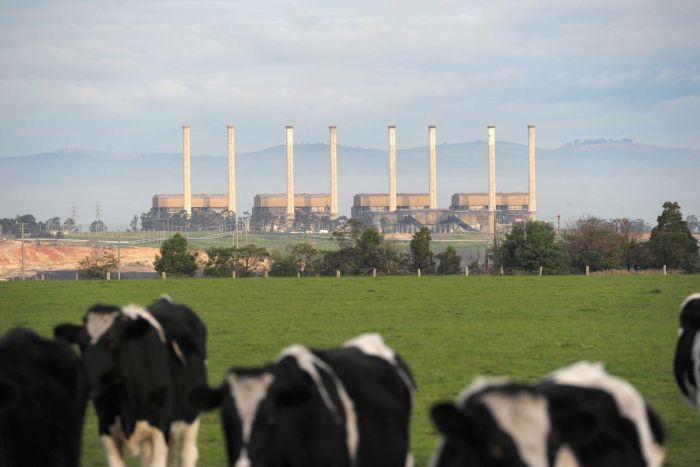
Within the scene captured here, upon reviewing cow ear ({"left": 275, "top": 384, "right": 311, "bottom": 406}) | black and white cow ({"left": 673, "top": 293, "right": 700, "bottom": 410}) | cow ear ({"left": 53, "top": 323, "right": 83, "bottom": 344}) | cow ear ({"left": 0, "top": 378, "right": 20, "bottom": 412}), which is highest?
cow ear ({"left": 53, "top": 323, "right": 83, "bottom": 344})

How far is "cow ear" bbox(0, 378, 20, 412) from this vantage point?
889cm

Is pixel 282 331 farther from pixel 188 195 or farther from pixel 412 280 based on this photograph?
pixel 188 195

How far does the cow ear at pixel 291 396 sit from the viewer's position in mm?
7680

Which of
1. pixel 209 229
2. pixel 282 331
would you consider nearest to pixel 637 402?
pixel 282 331

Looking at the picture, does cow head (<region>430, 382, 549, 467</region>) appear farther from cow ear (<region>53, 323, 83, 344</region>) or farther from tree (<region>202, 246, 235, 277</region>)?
tree (<region>202, 246, 235, 277</region>)

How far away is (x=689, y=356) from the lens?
1464cm

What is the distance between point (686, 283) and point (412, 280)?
13.8m

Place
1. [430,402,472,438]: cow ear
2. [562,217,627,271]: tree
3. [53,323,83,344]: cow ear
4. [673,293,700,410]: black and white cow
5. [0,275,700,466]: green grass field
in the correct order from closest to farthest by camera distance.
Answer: [430,402,472,438]: cow ear
[53,323,83,344]: cow ear
[673,293,700,410]: black and white cow
[0,275,700,466]: green grass field
[562,217,627,271]: tree

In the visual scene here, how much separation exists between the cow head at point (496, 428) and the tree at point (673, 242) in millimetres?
76714

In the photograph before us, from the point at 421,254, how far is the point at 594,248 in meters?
13.0

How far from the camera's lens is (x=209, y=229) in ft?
615

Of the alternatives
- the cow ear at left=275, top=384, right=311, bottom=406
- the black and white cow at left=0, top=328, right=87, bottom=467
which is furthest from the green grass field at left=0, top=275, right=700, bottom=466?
the cow ear at left=275, top=384, right=311, bottom=406

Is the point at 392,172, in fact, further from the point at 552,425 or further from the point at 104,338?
the point at 552,425

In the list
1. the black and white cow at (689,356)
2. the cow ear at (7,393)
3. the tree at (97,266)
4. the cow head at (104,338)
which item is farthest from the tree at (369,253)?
the cow ear at (7,393)
